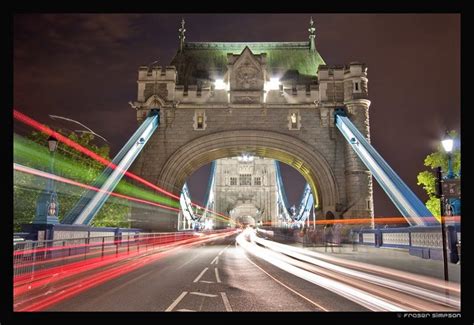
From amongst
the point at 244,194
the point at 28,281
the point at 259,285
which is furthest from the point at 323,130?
the point at 244,194

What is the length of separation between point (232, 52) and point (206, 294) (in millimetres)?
28211

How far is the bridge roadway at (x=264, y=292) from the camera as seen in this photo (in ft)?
20.8

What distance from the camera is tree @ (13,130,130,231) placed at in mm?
23734

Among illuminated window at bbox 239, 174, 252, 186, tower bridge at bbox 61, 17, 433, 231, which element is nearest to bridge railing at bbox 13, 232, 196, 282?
Result: tower bridge at bbox 61, 17, 433, 231

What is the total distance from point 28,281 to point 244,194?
282 ft

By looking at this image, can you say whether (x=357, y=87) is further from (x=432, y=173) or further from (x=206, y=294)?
(x=206, y=294)

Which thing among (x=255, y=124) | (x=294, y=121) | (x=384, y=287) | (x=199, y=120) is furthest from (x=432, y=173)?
(x=384, y=287)

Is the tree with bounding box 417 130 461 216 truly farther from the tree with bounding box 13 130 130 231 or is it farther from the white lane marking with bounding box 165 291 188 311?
the white lane marking with bounding box 165 291 188 311

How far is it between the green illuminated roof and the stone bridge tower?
3424 millimetres

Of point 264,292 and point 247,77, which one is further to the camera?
point 247,77

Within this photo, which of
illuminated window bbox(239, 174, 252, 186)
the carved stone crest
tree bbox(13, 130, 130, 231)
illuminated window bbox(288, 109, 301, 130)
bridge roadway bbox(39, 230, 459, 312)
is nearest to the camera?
bridge roadway bbox(39, 230, 459, 312)

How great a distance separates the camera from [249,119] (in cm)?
2834

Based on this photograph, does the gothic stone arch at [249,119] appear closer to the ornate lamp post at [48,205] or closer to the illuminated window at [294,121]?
the illuminated window at [294,121]
